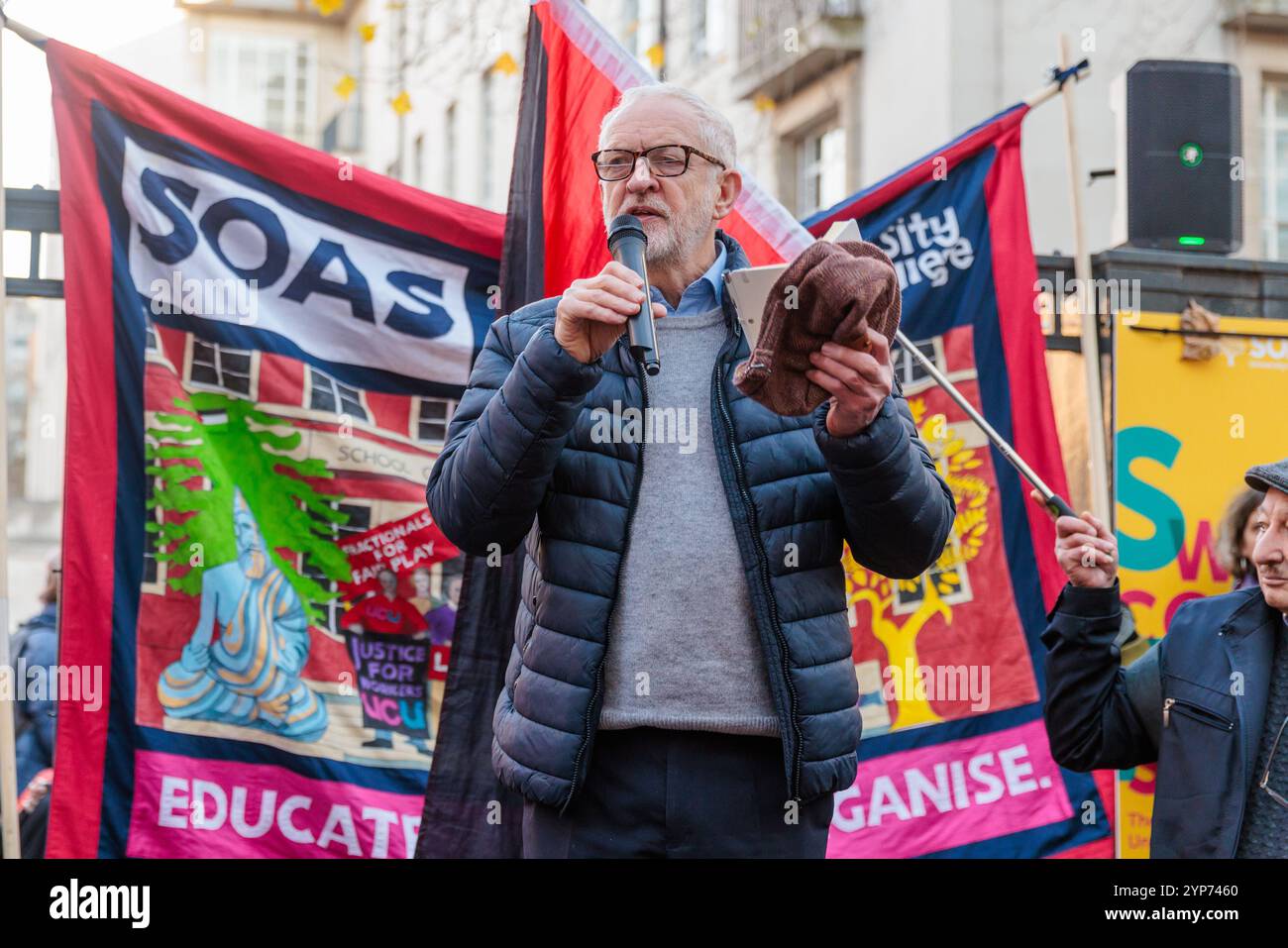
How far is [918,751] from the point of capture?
482 centimetres

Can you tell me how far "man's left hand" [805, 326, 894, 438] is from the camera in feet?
8.52

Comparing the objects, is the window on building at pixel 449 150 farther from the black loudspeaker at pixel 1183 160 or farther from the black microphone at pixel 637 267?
the black microphone at pixel 637 267

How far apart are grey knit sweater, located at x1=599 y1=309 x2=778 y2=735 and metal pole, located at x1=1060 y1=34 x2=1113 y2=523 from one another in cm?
246

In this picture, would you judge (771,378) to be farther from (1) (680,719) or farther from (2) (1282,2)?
(2) (1282,2)

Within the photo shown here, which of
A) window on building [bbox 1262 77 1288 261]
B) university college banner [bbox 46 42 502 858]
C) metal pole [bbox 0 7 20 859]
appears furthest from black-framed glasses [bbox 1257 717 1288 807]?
window on building [bbox 1262 77 1288 261]

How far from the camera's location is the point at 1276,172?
1398 cm

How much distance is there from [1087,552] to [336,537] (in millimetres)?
2135

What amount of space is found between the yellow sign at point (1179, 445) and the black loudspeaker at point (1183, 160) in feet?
1.49

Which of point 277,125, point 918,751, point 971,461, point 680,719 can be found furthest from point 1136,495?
point 277,125

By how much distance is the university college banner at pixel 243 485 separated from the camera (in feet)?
14.4

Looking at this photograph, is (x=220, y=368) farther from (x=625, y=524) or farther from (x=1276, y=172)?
(x=1276, y=172)

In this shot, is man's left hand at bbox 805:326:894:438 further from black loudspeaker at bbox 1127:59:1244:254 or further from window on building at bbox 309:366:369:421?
black loudspeaker at bbox 1127:59:1244:254
